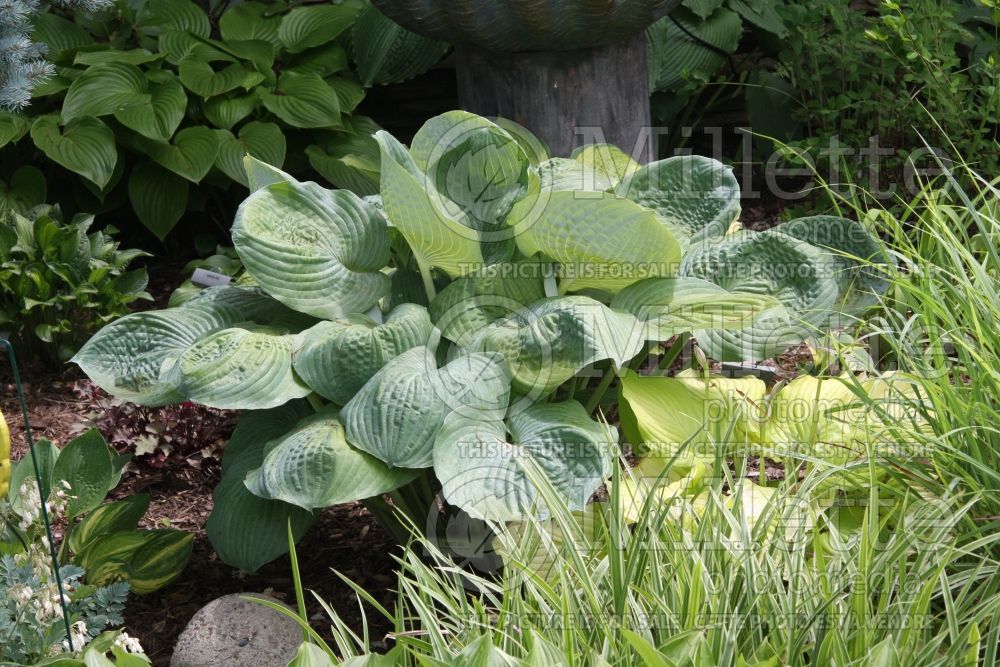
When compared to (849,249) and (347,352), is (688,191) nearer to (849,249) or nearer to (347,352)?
(849,249)

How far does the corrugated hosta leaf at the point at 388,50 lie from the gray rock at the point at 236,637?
2342 millimetres

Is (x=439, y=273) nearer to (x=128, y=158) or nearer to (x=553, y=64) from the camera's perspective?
(x=553, y=64)

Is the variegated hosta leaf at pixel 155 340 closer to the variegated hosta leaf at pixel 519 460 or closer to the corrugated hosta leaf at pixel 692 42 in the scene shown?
the variegated hosta leaf at pixel 519 460

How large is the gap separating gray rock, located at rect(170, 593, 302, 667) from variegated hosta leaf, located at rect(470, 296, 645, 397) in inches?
→ 25.4

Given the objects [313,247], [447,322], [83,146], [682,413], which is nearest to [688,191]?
[682,413]

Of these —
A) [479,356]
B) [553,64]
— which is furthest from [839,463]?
[553,64]

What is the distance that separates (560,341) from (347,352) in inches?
16.4

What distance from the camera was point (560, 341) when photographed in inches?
82.8

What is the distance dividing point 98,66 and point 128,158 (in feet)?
1.47

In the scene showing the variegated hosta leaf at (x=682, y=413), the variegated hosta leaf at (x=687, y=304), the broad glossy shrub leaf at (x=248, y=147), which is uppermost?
the variegated hosta leaf at (x=687, y=304)

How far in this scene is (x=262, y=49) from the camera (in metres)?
3.94

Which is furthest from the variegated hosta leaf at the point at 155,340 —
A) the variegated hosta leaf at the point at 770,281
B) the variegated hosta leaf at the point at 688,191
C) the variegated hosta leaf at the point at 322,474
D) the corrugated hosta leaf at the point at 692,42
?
the corrugated hosta leaf at the point at 692,42

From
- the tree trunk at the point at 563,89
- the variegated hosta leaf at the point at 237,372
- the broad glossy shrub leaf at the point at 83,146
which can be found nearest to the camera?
the variegated hosta leaf at the point at 237,372

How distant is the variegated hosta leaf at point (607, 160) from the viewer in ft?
9.02
